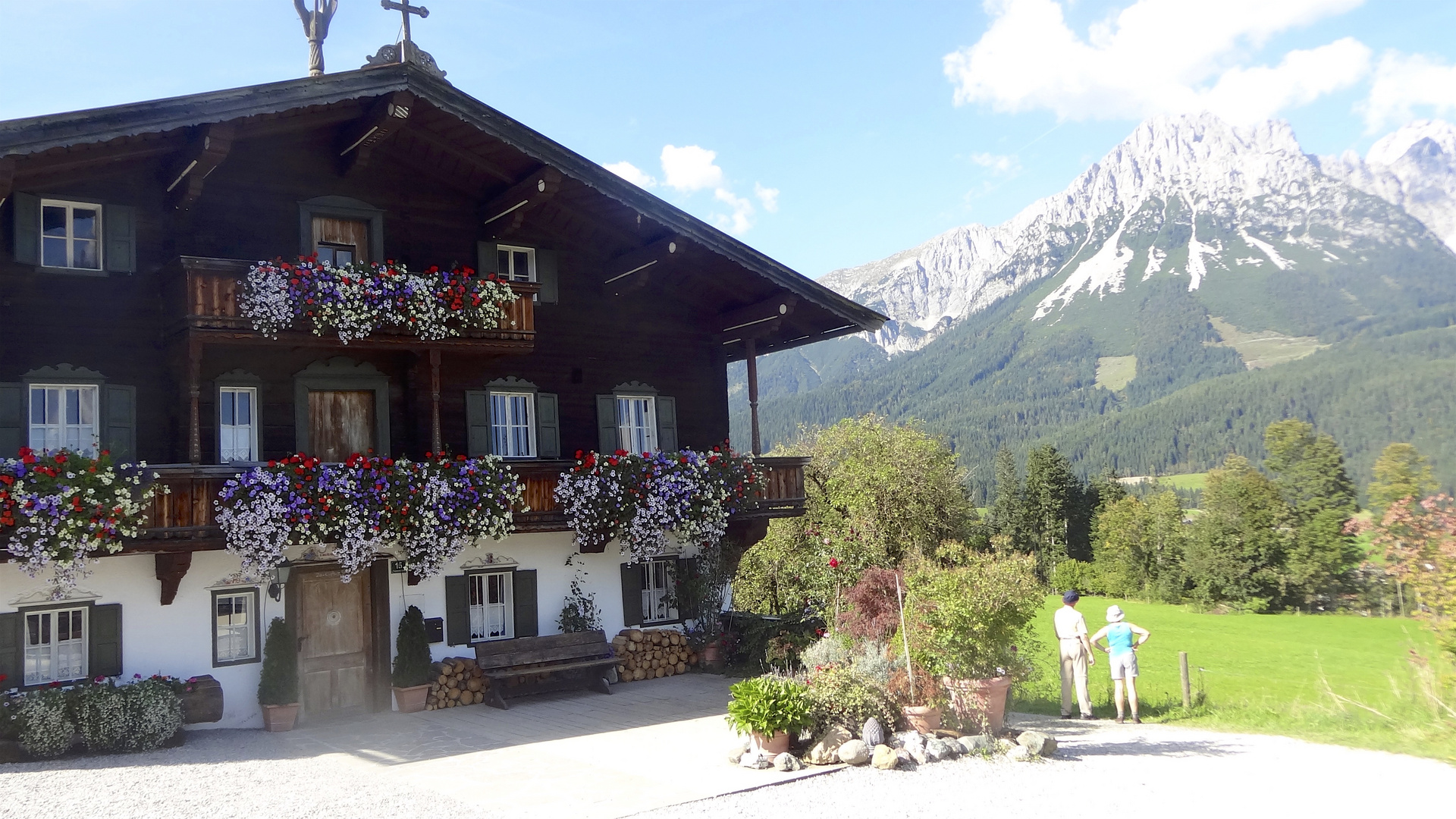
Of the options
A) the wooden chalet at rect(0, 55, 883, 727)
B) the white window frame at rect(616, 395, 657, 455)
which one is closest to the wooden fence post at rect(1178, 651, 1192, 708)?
the wooden chalet at rect(0, 55, 883, 727)

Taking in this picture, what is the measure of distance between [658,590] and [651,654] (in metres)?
1.43

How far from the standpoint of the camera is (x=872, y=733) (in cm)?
1120

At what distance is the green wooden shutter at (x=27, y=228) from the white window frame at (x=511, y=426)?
6898 millimetres

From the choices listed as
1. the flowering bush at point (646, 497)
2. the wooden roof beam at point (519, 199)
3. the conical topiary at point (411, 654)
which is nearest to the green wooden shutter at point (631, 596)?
the flowering bush at point (646, 497)

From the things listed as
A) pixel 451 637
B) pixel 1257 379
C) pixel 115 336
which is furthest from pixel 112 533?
pixel 1257 379

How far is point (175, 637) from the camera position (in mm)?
14180

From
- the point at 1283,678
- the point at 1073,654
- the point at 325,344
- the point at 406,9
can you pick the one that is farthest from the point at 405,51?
the point at 1283,678

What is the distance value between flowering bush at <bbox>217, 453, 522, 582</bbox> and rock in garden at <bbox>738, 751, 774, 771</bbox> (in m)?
6.19

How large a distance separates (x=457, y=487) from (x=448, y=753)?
4082 mm

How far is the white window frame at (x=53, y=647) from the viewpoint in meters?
13.3

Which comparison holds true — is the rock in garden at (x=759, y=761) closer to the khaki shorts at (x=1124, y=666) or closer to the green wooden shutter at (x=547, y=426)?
the khaki shorts at (x=1124, y=666)

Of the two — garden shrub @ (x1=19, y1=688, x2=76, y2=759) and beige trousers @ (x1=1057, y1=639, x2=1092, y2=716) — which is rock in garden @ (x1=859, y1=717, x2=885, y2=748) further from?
garden shrub @ (x1=19, y1=688, x2=76, y2=759)

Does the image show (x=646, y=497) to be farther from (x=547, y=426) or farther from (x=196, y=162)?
(x=196, y=162)

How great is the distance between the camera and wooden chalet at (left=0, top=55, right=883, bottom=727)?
1388cm
